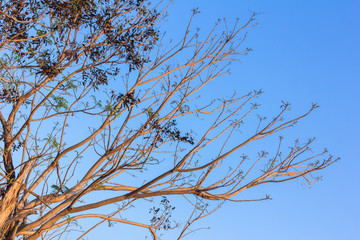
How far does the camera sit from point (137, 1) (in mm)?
5297

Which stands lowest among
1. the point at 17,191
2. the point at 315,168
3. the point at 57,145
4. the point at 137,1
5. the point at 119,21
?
the point at 17,191

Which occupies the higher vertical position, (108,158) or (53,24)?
(53,24)

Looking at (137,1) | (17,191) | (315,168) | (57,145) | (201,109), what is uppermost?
(137,1)

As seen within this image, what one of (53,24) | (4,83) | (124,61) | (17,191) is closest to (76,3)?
(53,24)

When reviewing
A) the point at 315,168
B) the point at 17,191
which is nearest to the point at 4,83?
the point at 17,191

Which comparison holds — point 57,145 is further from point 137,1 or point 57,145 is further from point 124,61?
point 137,1

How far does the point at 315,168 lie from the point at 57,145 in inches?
102

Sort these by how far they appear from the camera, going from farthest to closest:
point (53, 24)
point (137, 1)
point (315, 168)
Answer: point (137, 1), point (53, 24), point (315, 168)

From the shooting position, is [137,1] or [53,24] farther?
[137,1]

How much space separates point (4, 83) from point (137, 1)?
5.83 feet

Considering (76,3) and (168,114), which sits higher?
(76,3)

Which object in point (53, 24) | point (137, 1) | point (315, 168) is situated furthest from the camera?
point (137, 1)

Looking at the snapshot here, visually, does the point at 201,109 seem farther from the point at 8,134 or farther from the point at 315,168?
the point at 8,134

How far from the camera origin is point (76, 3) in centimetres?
461
